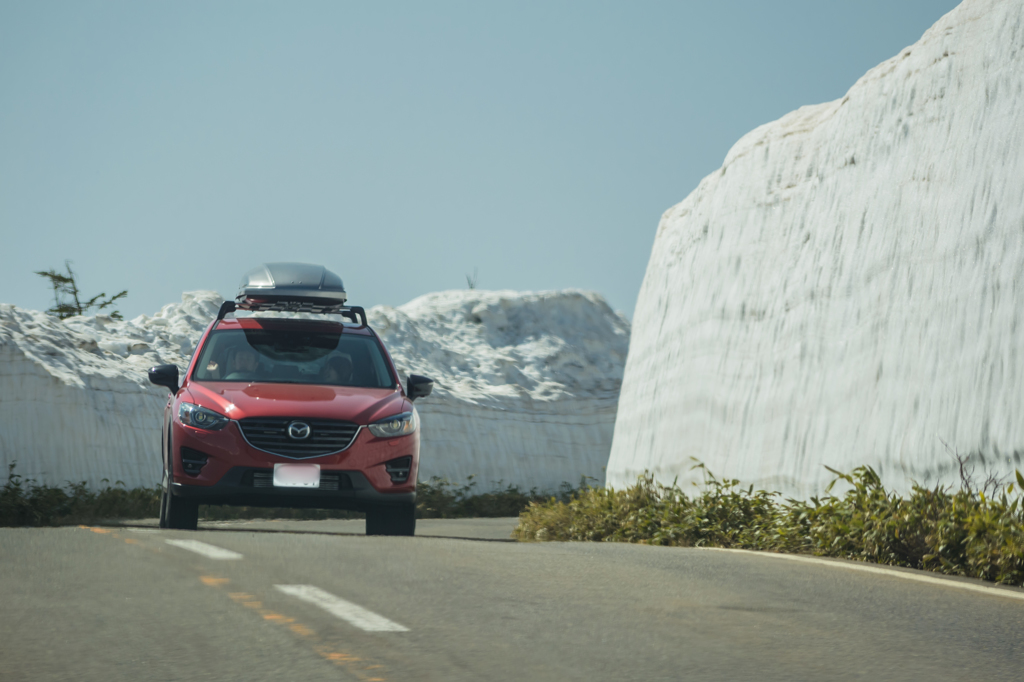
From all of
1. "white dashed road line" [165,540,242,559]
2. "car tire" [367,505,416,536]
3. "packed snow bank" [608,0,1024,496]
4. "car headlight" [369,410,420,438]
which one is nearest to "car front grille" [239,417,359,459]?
"car headlight" [369,410,420,438]

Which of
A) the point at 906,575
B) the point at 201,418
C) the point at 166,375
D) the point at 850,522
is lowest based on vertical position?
the point at 906,575

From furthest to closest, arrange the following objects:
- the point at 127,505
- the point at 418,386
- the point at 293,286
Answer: the point at 127,505 → the point at 293,286 → the point at 418,386

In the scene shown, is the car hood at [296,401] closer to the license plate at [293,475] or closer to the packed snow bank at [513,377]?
the license plate at [293,475]

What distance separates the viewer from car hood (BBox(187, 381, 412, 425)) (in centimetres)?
982

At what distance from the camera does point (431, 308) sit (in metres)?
29.4

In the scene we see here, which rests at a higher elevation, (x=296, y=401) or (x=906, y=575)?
(x=296, y=401)

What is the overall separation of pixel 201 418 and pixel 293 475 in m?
0.89

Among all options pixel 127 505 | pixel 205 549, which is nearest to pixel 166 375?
pixel 205 549

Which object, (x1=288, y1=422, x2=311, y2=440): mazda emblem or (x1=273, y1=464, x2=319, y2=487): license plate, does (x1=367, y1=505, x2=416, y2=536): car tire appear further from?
(x1=288, y1=422, x2=311, y2=440): mazda emblem

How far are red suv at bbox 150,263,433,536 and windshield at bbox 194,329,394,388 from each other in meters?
0.01

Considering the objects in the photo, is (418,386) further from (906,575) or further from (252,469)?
(906,575)

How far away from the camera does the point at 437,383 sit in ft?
85.1

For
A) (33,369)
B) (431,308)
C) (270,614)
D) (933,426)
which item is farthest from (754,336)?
(431,308)

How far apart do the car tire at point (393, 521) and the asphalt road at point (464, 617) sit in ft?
8.52
